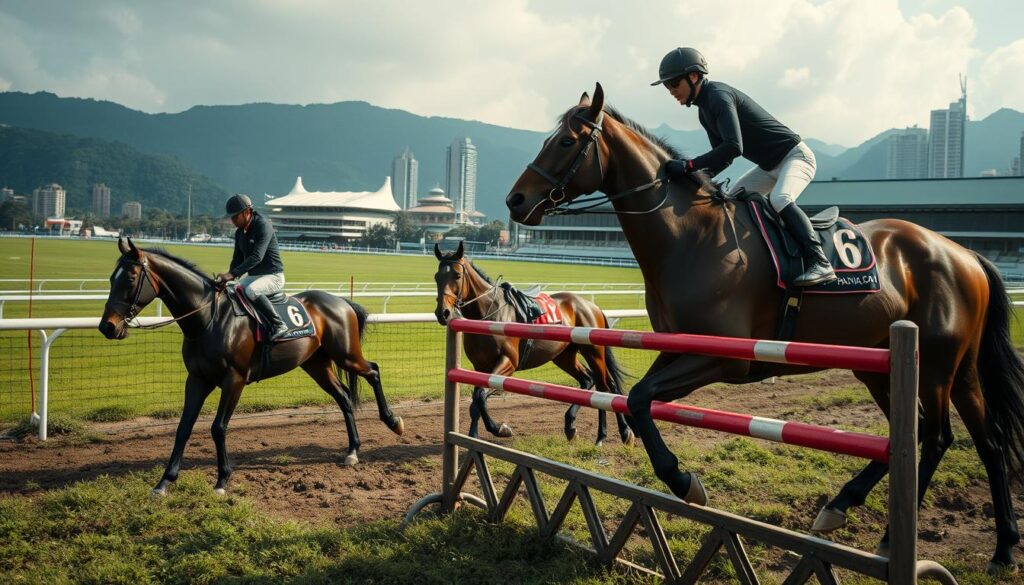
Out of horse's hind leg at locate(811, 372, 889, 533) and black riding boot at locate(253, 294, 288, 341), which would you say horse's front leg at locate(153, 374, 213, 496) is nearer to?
black riding boot at locate(253, 294, 288, 341)

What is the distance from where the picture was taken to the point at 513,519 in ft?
15.1

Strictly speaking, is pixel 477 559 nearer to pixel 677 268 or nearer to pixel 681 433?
pixel 677 268

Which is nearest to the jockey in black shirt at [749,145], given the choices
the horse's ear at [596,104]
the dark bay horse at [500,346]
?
the horse's ear at [596,104]

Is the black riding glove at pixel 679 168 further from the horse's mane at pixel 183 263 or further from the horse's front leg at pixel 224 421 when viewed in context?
the horse's mane at pixel 183 263

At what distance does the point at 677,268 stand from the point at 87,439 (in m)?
6.25

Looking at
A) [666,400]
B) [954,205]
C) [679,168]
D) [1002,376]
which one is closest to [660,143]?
[679,168]

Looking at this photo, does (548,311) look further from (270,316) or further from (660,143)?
(660,143)

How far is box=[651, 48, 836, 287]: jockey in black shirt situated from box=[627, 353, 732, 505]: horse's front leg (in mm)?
903

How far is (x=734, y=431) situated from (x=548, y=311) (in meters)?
5.02

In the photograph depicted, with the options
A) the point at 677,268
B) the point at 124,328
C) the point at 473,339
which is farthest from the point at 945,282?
the point at 124,328

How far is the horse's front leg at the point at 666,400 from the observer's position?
3434mm

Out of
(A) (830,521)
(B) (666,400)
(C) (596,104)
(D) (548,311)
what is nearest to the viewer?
(A) (830,521)

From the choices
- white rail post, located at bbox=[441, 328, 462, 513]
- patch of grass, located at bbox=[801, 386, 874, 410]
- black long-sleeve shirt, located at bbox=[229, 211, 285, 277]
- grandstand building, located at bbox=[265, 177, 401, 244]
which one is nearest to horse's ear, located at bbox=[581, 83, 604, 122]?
white rail post, located at bbox=[441, 328, 462, 513]

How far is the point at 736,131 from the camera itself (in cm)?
402
